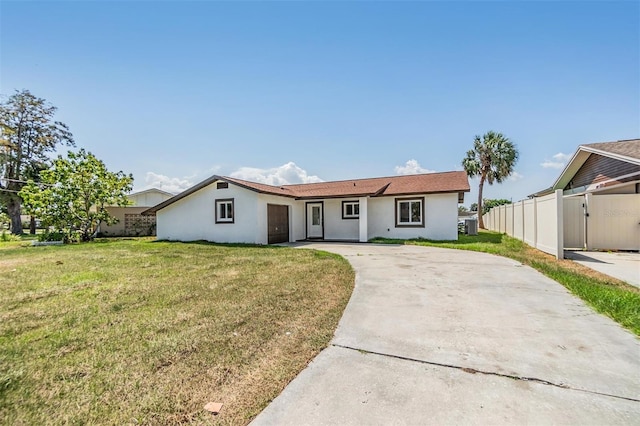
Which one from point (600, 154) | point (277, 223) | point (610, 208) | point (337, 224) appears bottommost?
point (337, 224)

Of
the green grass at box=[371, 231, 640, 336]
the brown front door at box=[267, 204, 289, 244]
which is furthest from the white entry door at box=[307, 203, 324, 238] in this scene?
the green grass at box=[371, 231, 640, 336]

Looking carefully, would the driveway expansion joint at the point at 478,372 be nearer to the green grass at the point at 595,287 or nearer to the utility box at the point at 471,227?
the green grass at the point at 595,287

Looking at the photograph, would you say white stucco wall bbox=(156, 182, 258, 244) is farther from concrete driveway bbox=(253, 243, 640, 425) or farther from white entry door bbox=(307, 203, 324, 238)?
concrete driveway bbox=(253, 243, 640, 425)

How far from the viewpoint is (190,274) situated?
Result: 7.58 meters

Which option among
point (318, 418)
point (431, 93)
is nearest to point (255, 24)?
point (431, 93)

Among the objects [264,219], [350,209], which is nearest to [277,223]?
[264,219]

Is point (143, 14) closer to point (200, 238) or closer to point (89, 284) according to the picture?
point (89, 284)

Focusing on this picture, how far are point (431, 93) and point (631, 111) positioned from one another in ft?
26.7

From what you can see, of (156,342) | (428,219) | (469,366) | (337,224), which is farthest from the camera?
(337,224)

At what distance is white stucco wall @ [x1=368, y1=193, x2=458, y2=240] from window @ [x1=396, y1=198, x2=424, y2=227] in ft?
0.78

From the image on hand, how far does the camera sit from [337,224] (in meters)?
18.0

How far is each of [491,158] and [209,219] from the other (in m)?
24.6

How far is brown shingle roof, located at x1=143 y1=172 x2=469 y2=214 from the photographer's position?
15719 millimetres

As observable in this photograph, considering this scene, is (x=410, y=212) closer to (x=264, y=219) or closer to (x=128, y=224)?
(x=264, y=219)
